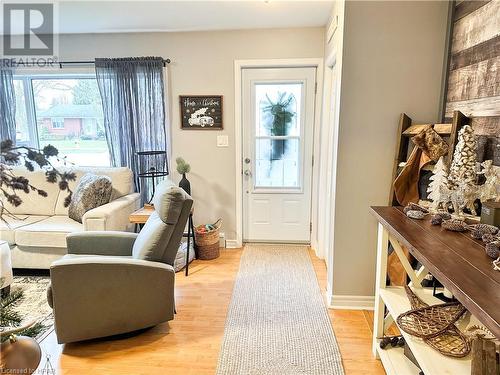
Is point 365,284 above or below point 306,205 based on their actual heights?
below

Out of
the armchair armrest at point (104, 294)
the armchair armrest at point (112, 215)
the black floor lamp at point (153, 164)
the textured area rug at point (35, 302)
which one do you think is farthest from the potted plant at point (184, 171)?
the textured area rug at point (35, 302)

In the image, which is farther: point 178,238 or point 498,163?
point 178,238

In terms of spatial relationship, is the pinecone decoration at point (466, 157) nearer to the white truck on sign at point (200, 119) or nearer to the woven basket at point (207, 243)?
the woven basket at point (207, 243)

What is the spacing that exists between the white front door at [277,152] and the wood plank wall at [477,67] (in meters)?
1.56

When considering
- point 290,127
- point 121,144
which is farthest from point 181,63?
point 290,127

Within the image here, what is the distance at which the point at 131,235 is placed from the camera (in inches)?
94.7

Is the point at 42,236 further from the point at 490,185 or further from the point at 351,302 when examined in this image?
the point at 490,185

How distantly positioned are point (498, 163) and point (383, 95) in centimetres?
87

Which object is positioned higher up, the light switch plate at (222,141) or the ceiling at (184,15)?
the ceiling at (184,15)

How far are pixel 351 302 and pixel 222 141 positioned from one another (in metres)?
2.09

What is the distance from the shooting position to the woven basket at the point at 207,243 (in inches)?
129

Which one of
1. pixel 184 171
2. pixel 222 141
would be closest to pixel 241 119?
pixel 222 141

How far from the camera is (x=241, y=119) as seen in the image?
136 inches

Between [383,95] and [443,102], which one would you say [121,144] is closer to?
[383,95]
